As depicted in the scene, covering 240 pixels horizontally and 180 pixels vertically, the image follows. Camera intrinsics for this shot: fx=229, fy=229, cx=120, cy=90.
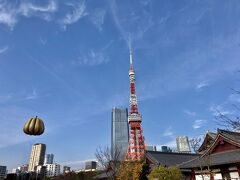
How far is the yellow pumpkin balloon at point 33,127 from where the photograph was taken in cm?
1097

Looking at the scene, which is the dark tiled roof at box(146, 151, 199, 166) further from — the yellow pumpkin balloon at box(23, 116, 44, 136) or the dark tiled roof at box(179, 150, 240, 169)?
the yellow pumpkin balloon at box(23, 116, 44, 136)

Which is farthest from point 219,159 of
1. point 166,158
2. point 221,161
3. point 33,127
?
point 33,127

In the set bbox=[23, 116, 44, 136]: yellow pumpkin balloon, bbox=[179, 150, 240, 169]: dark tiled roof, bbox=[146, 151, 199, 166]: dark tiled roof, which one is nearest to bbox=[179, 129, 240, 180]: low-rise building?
bbox=[179, 150, 240, 169]: dark tiled roof

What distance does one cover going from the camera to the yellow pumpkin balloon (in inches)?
432

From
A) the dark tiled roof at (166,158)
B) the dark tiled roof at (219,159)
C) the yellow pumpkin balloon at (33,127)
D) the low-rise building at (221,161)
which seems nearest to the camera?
the yellow pumpkin balloon at (33,127)

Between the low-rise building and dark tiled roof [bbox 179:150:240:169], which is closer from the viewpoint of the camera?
dark tiled roof [bbox 179:150:240:169]

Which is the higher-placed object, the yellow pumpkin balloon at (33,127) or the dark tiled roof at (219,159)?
the yellow pumpkin balloon at (33,127)

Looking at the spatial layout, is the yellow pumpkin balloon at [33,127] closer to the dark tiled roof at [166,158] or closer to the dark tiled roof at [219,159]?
the dark tiled roof at [219,159]

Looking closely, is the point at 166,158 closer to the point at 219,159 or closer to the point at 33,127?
the point at 219,159

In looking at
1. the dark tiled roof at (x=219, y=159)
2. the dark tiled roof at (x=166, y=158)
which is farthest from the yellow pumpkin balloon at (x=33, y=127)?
the dark tiled roof at (x=166, y=158)

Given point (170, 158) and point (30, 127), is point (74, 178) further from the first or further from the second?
point (30, 127)

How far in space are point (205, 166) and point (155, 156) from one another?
35.3 ft

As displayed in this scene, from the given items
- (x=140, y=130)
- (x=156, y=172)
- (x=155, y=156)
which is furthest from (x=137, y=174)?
(x=140, y=130)

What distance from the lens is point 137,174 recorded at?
2683 centimetres
